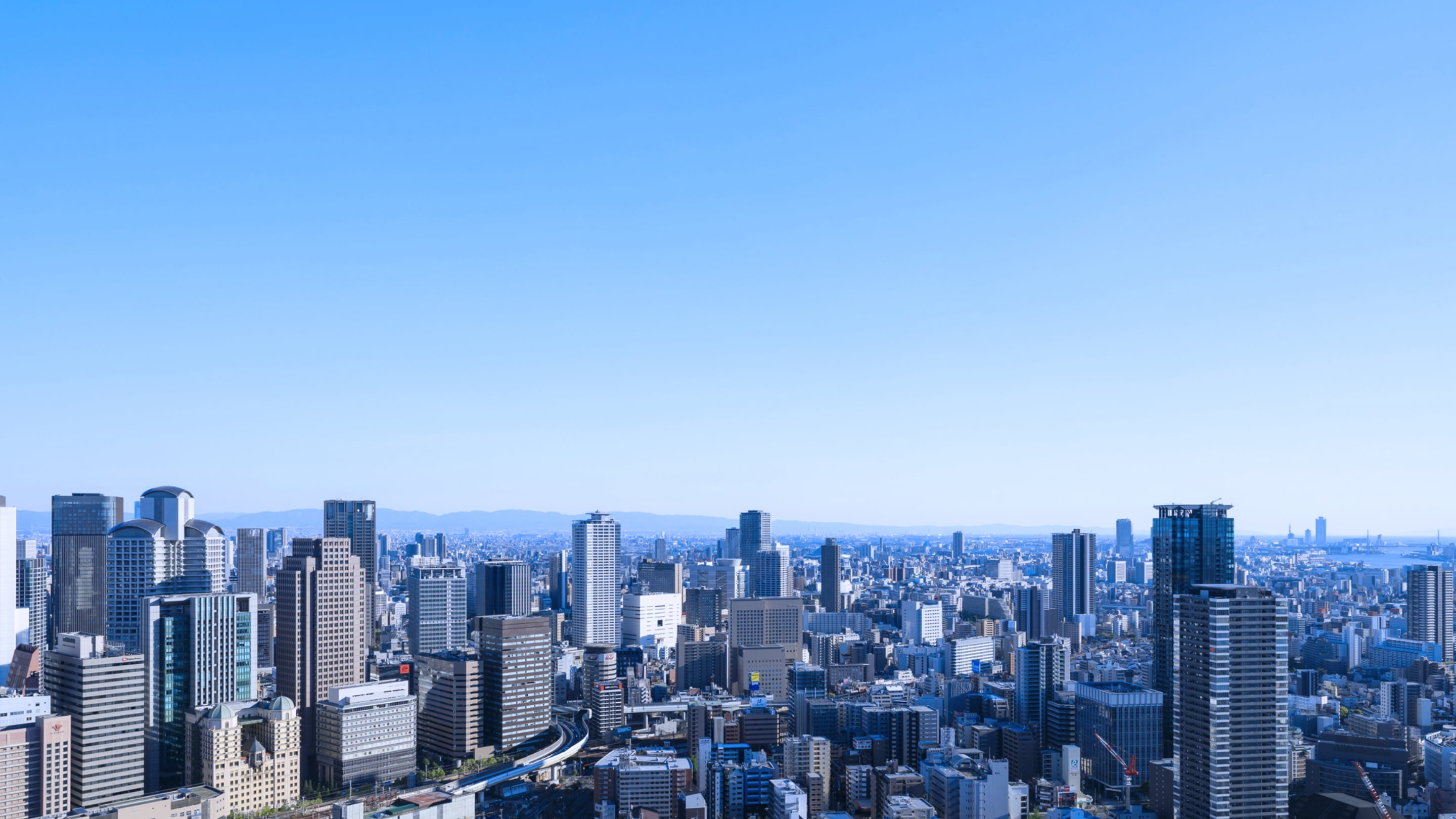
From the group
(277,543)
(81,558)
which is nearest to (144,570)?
(81,558)

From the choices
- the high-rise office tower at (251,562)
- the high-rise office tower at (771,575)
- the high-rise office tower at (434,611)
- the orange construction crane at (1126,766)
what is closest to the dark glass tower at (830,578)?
the high-rise office tower at (771,575)

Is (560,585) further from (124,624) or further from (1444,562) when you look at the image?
(1444,562)

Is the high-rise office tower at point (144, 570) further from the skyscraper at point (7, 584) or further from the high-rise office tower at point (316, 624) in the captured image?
the high-rise office tower at point (316, 624)

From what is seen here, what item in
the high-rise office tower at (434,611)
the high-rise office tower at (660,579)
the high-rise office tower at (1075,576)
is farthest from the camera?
the high-rise office tower at (660,579)

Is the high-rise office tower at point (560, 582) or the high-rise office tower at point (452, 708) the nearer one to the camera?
the high-rise office tower at point (452, 708)

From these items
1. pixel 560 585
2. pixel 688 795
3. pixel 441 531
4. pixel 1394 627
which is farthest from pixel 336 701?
pixel 441 531
